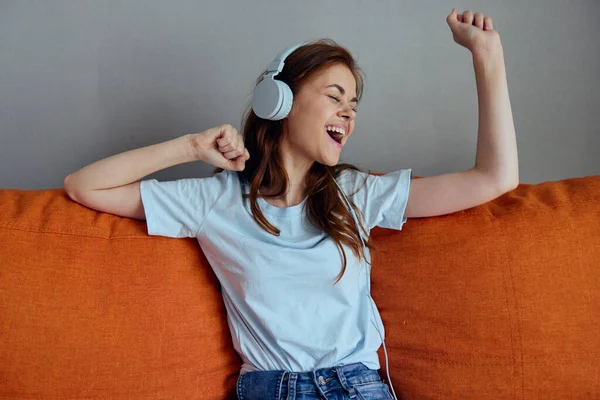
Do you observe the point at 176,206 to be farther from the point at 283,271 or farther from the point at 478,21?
the point at 478,21

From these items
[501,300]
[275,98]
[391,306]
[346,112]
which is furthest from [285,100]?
[501,300]

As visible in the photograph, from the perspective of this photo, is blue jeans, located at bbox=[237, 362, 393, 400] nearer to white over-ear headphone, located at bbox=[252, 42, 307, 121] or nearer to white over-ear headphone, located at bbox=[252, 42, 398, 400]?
white over-ear headphone, located at bbox=[252, 42, 398, 400]

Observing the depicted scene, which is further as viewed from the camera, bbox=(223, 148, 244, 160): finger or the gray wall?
the gray wall

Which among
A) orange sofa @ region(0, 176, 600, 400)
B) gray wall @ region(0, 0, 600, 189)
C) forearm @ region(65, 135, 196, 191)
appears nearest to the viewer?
orange sofa @ region(0, 176, 600, 400)

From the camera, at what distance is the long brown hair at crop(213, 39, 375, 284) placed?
1.29m

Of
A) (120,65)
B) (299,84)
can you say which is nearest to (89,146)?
(120,65)

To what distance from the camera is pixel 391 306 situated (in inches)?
51.9

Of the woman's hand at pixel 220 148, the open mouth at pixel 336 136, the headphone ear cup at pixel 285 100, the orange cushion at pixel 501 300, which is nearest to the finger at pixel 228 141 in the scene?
the woman's hand at pixel 220 148

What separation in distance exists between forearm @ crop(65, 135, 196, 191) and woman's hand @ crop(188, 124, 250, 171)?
0.11 ft

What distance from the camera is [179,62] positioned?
175 centimetres

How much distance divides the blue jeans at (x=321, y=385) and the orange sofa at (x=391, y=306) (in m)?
0.09

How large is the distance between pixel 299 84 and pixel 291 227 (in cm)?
34

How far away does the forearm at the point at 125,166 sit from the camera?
49.7 inches

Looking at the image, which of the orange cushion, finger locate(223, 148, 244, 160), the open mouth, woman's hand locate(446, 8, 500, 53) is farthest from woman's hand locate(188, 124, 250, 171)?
woman's hand locate(446, 8, 500, 53)
